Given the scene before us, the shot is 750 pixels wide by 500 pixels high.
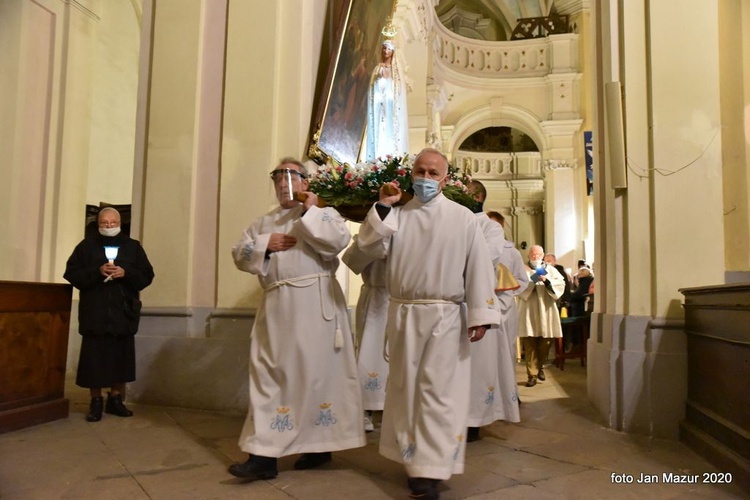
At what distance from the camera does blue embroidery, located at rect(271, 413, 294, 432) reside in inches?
131

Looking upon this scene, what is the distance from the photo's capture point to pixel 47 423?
460 cm

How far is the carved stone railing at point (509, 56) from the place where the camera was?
1591 centimetres

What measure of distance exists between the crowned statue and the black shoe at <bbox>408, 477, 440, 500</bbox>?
4.23 meters

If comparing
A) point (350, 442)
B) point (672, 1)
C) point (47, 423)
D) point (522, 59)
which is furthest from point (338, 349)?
point (522, 59)

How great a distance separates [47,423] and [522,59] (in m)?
15.1

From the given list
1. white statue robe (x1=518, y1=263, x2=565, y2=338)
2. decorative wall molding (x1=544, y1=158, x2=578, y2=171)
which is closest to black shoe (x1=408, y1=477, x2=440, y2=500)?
white statue robe (x1=518, y1=263, x2=565, y2=338)

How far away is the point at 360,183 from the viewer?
429cm

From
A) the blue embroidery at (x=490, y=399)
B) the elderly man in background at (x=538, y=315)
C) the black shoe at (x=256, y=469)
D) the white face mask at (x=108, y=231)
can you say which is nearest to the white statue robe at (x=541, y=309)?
the elderly man in background at (x=538, y=315)

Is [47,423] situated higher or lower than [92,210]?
lower

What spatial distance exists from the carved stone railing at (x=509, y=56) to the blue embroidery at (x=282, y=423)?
44.8ft

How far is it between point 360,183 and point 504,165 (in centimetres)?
1869

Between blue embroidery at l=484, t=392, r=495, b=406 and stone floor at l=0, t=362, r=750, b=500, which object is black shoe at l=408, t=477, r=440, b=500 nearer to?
stone floor at l=0, t=362, r=750, b=500

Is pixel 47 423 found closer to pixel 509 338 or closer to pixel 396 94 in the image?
pixel 509 338

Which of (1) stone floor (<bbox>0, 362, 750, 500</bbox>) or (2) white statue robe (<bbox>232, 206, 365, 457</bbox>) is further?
(2) white statue robe (<bbox>232, 206, 365, 457</bbox>)
